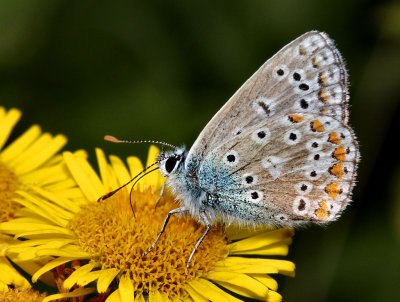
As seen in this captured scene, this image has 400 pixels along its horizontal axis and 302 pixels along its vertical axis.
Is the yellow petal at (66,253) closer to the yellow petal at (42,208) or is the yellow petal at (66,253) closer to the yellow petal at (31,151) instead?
the yellow petal at (42,208)

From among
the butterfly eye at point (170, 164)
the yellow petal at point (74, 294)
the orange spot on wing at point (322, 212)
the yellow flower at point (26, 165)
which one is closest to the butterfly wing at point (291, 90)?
the butterfly eye at point (170, 164)

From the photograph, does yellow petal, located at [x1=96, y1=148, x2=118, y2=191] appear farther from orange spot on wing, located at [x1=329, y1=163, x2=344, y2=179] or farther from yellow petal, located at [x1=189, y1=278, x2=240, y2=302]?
orange spot on wing, located at [x1=329, y1=163, x2=344, y2=179]

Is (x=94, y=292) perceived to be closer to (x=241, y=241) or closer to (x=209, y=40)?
(x=241, y=241)

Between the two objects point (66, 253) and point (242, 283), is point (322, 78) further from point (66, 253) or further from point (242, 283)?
point (66, 253)

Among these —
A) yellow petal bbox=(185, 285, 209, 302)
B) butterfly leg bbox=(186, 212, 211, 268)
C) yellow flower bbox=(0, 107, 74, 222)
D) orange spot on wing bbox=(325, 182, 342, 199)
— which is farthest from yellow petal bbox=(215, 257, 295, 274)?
yellow flower bbox=(0, 107, 74, 222)

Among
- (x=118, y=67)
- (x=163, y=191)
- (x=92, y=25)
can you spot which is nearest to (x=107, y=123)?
(x=118, y=67)
